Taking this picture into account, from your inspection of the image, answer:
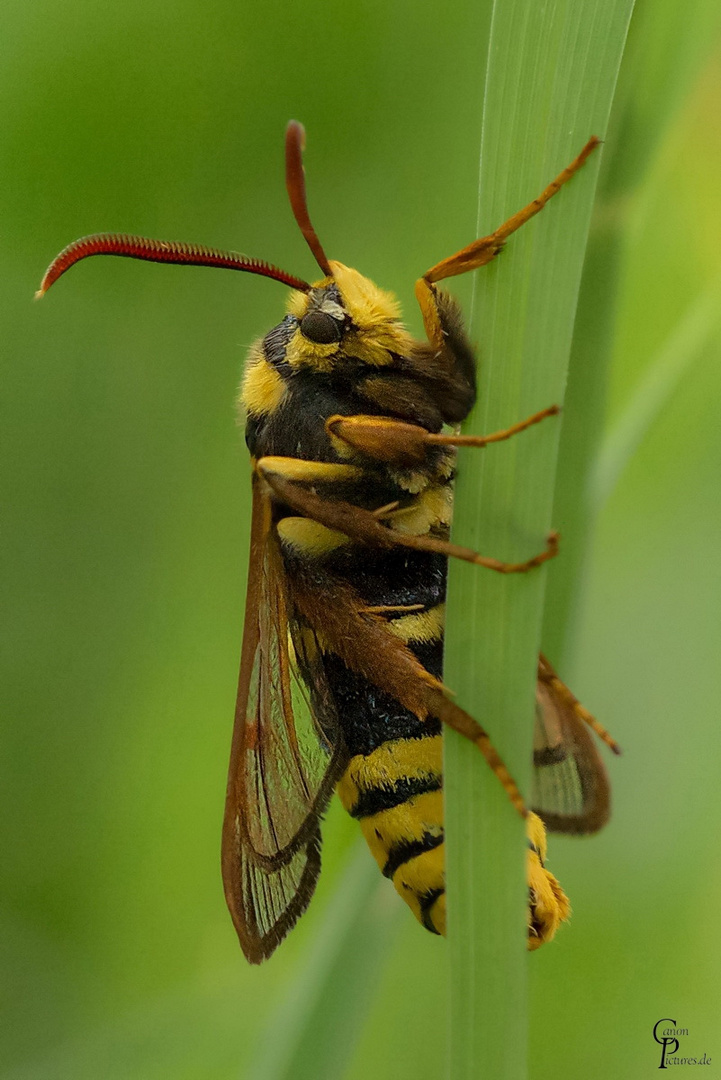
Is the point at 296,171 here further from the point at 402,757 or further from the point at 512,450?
the point at 402,757

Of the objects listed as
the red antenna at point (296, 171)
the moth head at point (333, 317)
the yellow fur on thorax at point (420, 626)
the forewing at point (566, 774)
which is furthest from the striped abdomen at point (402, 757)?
the red antenna at point (296, 171)

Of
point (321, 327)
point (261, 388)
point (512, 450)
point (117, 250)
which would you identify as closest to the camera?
point (512, 450)

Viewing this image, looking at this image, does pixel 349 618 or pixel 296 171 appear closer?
pixel 296 171

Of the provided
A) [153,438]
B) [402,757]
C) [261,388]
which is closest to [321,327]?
[261,388]

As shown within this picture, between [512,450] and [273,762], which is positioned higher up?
[512,450]

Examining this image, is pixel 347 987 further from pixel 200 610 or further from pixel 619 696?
pixel 200 610

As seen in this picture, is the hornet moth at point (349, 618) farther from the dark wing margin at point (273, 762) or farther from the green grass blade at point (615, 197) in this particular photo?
the green grass blade at point (615, 197)

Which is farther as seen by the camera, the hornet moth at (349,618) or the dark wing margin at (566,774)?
the dark wing margin at (566,774)
